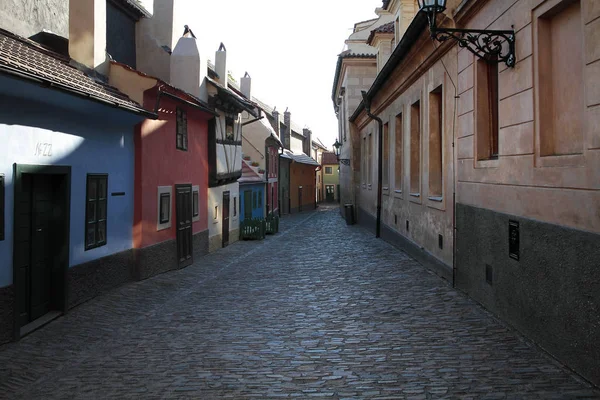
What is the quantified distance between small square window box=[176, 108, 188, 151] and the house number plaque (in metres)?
6.00

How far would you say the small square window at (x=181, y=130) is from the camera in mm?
14031

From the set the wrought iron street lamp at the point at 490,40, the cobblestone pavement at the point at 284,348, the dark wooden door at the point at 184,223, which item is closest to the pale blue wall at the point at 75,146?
the cobblestone pavement at the point at 284,348

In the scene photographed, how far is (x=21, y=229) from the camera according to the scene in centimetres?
731

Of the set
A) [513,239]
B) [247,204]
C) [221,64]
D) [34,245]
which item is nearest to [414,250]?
[513,239]

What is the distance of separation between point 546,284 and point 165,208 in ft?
30.0

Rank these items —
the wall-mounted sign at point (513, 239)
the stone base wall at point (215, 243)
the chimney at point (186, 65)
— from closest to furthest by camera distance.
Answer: the wall-mounted sign at point (513, 239)
the chimney at point (186, 65)
the stone base wall at point (215, 243)

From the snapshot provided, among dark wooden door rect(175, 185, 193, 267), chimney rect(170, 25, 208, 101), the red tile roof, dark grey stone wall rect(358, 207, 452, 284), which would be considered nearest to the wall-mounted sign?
dark grey stone wall rect(358, 207, 452, 284)

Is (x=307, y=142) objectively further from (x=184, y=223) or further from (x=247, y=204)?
(x=184, y=223)

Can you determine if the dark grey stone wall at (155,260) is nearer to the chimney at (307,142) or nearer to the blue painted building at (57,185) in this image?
the blue painted building at (57,185)

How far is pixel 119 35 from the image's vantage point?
583 inches

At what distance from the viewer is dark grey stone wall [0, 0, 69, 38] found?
10.0 metres

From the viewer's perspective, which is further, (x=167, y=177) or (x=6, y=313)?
(x=167, y=177)

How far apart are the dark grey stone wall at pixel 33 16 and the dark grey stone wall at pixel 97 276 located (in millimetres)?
4319

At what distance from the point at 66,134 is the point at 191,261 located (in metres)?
6.82
